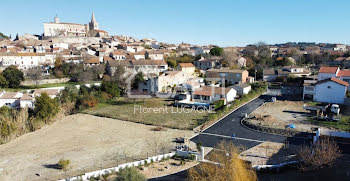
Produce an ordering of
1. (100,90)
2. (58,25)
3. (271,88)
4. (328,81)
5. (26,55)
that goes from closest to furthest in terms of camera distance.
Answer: (328,81) → (100,90) → (271,88) → (26,55) → (58,25)

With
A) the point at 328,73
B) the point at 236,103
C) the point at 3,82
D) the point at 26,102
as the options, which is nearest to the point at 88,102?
the point at 26,102

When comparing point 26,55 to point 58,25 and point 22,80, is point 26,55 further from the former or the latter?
point 58,25

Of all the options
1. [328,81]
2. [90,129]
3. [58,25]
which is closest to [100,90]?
[90,129]

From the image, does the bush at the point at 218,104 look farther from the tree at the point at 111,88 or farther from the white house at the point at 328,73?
the white house at the point at 328,73

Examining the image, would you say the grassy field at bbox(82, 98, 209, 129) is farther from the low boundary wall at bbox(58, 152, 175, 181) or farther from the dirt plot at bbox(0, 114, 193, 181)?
the low boundary wall at bbox(58, 152, 175, 181)

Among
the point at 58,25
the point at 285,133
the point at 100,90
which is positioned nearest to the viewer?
the point at 285,133

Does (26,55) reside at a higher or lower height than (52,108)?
higher

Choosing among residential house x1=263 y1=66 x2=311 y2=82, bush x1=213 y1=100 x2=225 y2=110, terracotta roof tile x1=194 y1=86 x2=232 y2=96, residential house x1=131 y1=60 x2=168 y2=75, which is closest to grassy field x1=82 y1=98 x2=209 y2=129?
bush x1=213 y1=100 x2=225 y2=110
